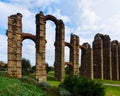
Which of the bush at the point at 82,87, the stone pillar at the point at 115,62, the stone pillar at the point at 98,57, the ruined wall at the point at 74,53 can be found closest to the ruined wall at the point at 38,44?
the ruined wall at the point at 74,53

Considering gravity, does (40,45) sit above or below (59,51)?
above

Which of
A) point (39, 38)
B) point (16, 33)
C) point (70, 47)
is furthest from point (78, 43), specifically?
point (16, 33)

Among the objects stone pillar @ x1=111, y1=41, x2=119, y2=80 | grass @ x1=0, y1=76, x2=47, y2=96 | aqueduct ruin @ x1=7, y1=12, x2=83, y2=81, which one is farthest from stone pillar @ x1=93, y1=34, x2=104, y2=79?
grass @ x1=0, y1=76, x2=47, y2=96

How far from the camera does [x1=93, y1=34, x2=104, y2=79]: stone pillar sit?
214ft

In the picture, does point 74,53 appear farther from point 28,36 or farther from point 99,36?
point 99,36

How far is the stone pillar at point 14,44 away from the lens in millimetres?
37562

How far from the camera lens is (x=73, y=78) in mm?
23094

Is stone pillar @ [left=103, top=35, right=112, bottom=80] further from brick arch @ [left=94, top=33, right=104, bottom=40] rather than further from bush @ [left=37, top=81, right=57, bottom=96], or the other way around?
bush @ [left=37, top=81, right=57, bottom=96]

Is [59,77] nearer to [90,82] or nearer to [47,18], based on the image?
[47,18]

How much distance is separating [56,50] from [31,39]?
6.56 meters

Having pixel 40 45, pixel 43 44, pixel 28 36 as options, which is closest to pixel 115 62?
pixel 43 44

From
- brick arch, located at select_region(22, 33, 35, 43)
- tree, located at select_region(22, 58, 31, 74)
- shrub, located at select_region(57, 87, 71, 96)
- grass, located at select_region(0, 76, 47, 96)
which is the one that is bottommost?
shrub, located at select_region(57, 87, 71, 96)

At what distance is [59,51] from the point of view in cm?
4700

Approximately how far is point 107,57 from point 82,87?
Answer: 47.6m
